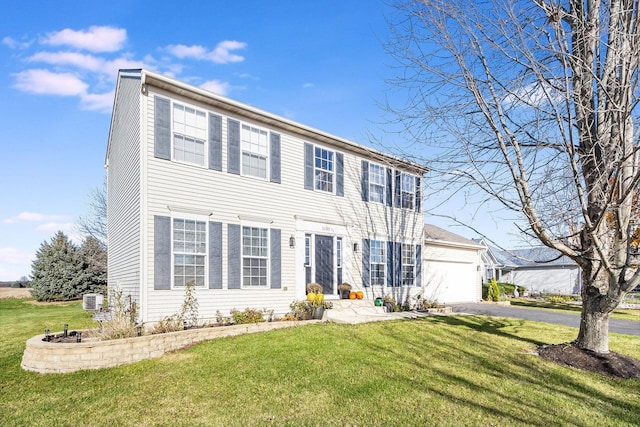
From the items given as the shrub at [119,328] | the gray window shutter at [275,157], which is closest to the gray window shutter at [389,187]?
the gray window shutter at [275,157]

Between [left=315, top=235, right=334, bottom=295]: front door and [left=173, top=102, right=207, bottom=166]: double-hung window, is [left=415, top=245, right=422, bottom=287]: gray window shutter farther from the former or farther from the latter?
[left=173, top=102, right=207, bottom=166]: double-hung window

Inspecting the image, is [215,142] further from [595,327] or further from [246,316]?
[595,327]

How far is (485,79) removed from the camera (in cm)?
752

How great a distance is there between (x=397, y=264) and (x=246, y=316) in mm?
7351

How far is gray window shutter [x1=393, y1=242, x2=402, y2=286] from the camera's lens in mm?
15276

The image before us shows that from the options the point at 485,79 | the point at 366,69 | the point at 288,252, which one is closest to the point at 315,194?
the point at 288,252

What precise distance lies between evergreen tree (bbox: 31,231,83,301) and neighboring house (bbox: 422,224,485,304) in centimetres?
2051

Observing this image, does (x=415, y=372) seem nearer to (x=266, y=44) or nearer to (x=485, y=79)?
(x=485, y=79)

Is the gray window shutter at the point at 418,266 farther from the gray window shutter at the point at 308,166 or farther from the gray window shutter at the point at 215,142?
the gray window shutter at the point at 215,142

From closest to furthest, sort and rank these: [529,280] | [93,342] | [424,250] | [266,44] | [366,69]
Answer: [93,342] < [366,69] < [266,44] < [424,250] < [529,280]

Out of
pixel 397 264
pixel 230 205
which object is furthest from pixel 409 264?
pixel 230 205

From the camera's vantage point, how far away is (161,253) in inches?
363

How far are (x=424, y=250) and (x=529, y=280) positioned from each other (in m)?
25.2

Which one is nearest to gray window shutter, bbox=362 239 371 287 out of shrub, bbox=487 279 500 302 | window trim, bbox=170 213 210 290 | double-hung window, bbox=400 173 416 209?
double-hung window, bbox=400 173 416 209
